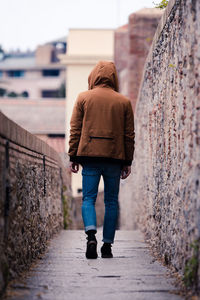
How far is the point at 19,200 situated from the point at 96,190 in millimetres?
1112

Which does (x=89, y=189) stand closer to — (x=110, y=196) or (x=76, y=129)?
(x=110, y=196)

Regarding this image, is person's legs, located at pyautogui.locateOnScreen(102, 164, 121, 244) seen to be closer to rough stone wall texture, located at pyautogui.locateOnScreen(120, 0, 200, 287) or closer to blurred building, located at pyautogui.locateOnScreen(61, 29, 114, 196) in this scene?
rough stone wall texture, located at pyautogui.locateOnScreen(120, 0, 200, 287)

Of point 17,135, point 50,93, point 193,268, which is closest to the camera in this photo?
point 193,268

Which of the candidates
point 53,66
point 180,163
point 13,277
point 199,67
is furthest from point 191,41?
point 53,66

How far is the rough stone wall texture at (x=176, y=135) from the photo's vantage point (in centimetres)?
371

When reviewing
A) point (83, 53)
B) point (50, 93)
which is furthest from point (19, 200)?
point (50, 93)

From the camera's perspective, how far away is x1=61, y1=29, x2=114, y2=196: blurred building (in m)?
31.7

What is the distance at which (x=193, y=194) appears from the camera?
370cm

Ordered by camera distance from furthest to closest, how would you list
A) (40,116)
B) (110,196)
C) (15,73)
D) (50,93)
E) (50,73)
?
(15,73), (50,93), (50,73), (40,116), (110,196)

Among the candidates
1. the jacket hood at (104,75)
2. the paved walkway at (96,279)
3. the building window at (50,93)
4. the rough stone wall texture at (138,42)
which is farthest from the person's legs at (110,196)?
the building window at (50,93)

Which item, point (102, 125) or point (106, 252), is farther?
point (106, 252)

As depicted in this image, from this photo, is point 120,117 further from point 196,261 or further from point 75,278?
point 196,261

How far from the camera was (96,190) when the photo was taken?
5.29 meters

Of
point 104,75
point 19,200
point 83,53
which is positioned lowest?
point 19,200
